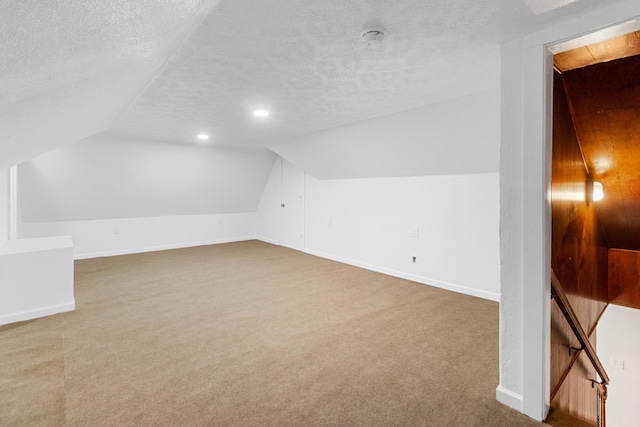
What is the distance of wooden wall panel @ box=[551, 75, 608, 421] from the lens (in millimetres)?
1899

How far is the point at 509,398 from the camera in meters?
1.83

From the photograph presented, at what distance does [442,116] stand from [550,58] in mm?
1472

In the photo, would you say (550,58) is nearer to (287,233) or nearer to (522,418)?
(522,418)

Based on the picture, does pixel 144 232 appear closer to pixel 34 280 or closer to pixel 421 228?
pixel 34 280

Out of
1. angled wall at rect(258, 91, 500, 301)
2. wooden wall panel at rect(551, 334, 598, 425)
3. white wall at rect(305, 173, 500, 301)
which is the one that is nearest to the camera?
wooden wall panel at rect(551, 334, 598, 425)

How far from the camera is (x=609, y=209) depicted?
9.77ft

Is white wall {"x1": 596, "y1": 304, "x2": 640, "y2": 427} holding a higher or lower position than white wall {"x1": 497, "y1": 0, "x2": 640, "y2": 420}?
lower

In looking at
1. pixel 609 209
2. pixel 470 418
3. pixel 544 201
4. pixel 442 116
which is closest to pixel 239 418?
pixel 470 418

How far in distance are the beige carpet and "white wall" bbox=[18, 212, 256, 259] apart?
234 cm

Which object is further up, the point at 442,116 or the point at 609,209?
the point at 442,116

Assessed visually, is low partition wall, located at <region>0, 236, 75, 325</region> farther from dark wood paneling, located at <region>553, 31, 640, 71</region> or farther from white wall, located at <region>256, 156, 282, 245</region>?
dark wood paneling, located at <region>553, 31, 640, 71</region>

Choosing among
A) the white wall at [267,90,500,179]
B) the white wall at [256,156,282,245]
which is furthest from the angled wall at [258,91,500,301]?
the white wall at [256,156,282,245]

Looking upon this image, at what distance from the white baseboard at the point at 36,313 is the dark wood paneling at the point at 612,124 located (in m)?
4.79

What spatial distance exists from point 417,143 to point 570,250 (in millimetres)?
1955
